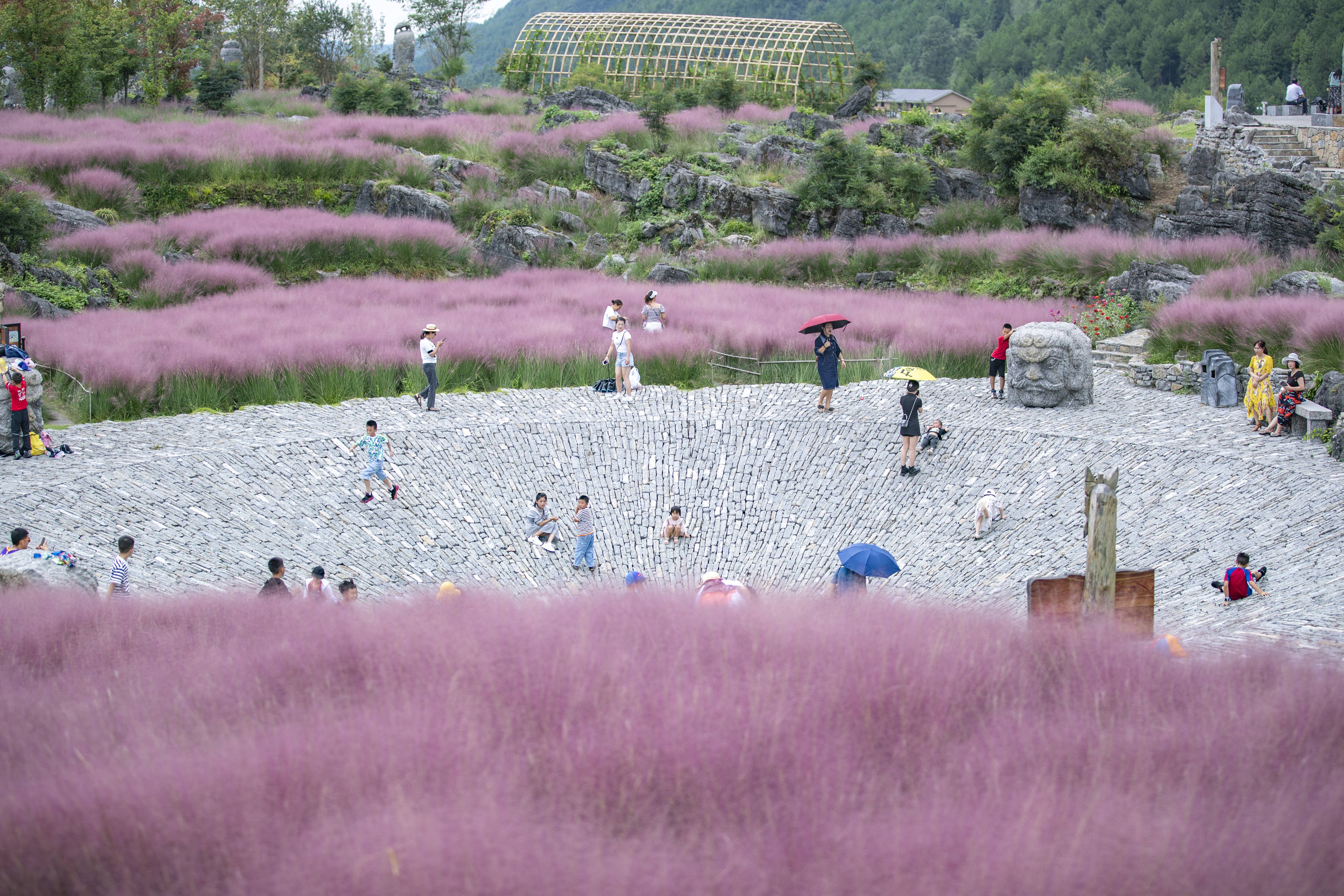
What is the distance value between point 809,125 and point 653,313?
1770 cm

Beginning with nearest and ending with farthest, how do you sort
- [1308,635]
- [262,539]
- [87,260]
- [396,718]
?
[396,718]
[1308,635]
[262,539]
[87,260]

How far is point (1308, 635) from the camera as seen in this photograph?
6.72 metres

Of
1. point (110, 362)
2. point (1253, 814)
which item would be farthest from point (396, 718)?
point (110, 362)

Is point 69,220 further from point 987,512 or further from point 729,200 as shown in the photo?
point 987,512

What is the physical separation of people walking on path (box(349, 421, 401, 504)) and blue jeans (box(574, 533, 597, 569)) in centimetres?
274

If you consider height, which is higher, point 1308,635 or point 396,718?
point 396,718

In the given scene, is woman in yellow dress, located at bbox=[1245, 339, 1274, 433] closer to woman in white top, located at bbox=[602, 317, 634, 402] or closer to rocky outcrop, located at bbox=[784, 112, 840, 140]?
woman in white top, located at bbox=[602, 317, 634, 402]

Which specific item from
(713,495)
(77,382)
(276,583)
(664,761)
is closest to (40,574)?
(276,583)

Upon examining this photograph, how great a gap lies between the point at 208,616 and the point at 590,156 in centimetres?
2876

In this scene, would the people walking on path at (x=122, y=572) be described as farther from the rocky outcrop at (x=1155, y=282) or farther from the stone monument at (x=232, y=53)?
the stone monument at (x=232, y=53)

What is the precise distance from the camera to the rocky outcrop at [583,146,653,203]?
102 ft

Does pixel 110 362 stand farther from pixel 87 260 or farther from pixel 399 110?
pixel 399 110

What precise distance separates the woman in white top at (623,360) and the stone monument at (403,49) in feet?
118

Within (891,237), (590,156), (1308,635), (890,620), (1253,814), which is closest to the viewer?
(1253,814)
